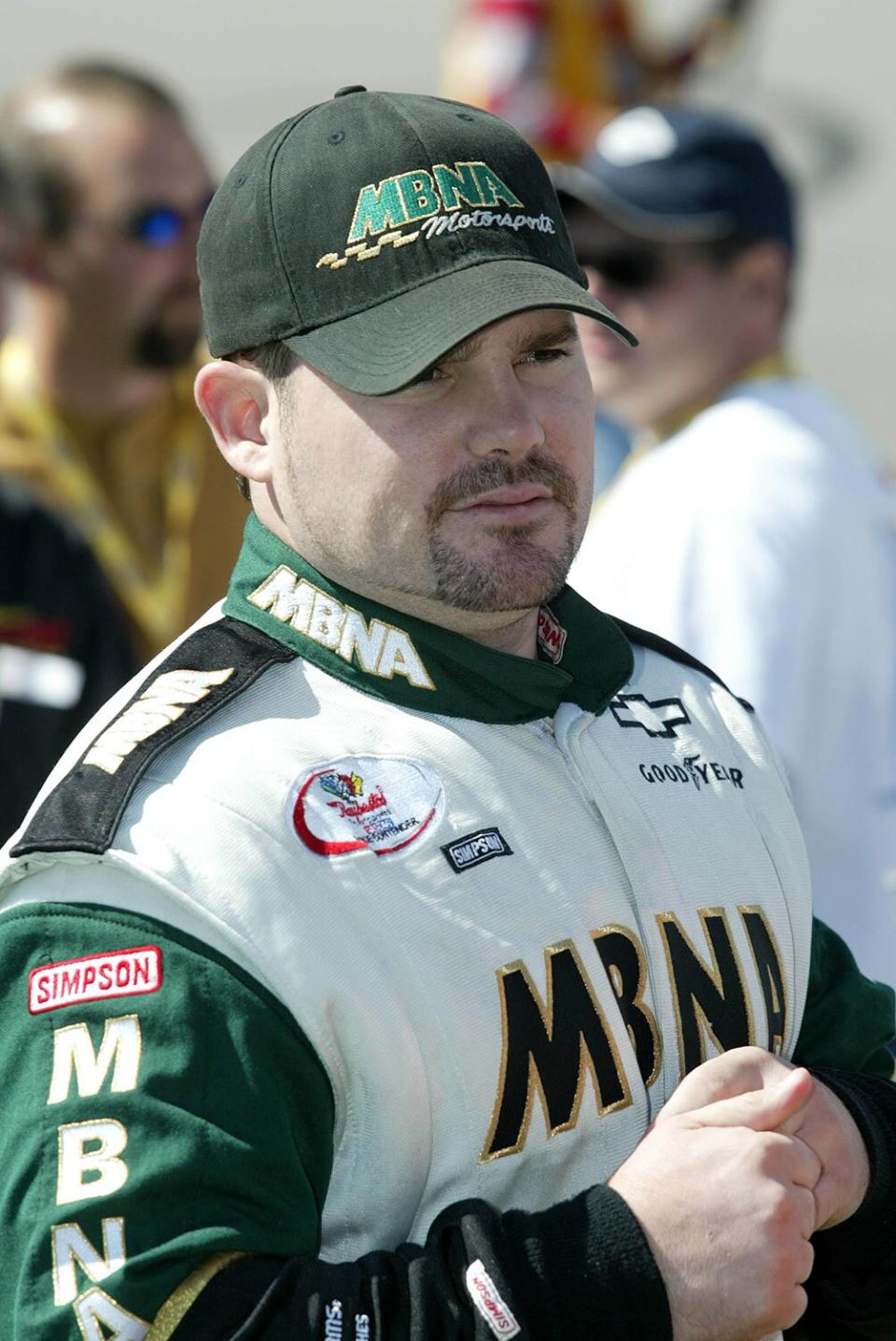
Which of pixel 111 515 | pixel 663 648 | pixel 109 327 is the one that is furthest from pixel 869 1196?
pixel 109 327

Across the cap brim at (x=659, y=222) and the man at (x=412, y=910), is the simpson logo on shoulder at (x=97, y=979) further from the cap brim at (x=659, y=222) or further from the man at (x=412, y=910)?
the cap brim at (x=659, y=222)

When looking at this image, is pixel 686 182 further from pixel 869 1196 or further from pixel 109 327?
pixel 869 1196

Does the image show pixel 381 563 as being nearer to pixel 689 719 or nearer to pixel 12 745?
pixel 689 719

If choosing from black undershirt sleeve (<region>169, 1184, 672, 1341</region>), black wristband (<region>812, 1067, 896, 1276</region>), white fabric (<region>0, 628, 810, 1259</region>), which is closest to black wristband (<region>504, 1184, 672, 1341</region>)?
black undershirt sleeve (<region>169, 1184, 672, 1341</region>)

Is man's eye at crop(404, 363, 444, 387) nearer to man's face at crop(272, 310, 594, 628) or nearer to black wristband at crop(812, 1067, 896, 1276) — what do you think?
man's face at crop(272, 310, 594, 628)

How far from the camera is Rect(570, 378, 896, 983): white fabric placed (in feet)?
10.2

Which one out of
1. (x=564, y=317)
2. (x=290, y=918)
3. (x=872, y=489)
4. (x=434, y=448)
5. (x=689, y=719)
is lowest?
(x=290, y=918)

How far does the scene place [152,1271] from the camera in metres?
1.45

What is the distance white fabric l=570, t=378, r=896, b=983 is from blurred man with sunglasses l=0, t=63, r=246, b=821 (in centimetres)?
102

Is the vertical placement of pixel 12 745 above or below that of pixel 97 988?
above

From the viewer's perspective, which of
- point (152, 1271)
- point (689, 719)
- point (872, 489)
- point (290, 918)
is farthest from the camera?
point (872, 489)

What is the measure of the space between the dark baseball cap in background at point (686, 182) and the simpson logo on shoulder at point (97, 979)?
99.1 inches

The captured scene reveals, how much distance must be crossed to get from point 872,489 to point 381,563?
69.8 inches

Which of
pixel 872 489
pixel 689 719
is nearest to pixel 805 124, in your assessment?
pixel 872 489
